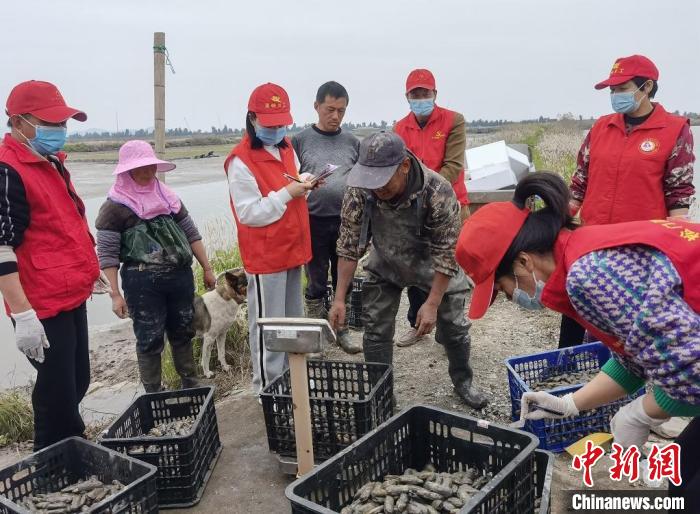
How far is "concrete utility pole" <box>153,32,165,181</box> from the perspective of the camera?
4535 mm

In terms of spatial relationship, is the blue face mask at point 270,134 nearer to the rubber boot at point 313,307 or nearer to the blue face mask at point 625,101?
the rubber boot at point 313,307

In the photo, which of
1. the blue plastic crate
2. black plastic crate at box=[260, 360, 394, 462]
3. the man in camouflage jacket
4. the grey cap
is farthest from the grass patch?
the blue plastic crate

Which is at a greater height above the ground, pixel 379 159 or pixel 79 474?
pixel 379 159

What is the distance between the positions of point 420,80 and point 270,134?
155 centimetres

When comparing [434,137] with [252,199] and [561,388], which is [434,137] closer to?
[252,199]

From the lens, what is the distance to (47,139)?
2711mm

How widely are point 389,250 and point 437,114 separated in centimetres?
164

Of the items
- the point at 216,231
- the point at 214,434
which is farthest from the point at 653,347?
the point at 216,231

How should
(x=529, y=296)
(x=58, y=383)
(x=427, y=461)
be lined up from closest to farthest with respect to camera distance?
(x=529, y=296), (x=427, y=461), (x=58, y=383)

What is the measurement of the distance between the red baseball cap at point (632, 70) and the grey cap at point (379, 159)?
1555 mm

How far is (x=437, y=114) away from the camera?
4.31 m

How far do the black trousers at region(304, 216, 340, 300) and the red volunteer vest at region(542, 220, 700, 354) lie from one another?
2590 millimetres

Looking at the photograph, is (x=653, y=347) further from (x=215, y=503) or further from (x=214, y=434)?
(x=214, y=434)

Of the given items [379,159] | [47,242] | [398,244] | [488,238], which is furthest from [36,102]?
[488,238]
